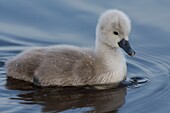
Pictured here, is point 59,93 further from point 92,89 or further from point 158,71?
point 158,71

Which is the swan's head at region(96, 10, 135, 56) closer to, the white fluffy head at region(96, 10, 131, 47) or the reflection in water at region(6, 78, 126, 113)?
the white fluffy head at region(96, 10, 131, 47)

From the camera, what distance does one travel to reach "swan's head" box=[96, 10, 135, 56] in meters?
7.41

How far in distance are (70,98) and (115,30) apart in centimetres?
102

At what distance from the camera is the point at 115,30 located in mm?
7477

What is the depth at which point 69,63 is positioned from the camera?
24.2 ft

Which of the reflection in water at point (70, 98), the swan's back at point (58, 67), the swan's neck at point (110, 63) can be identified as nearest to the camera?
the reflection in water at point (70, 98)

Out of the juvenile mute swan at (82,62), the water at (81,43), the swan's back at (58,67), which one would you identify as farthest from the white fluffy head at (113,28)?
the water at (81,43)

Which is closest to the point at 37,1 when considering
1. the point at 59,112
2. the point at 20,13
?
the point at 20,13

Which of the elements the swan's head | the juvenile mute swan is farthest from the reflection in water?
the swan's head

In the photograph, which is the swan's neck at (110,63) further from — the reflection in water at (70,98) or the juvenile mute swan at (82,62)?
the reflection in water at (70,98)

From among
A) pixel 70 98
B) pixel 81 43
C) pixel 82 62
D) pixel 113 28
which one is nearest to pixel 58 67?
pixel 82 62

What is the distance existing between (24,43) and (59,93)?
1730mm

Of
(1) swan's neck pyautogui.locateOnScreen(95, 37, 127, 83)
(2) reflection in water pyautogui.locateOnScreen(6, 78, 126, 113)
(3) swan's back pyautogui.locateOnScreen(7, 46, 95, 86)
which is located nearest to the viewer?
(2) reflection in water pyautogui.locateOnScreen(6, 78, 126, 113)

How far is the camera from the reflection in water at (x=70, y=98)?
6855 millimetres
